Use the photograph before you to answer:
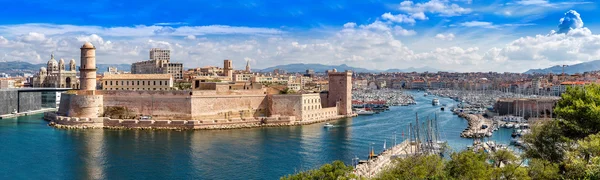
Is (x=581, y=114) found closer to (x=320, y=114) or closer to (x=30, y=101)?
(x=320, y=114)

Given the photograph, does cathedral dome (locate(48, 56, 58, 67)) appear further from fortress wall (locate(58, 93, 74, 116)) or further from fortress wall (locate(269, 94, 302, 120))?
fortress wall (locate(269, 94, 302, 120))

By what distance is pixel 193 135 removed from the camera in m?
26.3

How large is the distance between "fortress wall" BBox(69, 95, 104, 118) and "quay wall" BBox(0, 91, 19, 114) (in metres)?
8.23

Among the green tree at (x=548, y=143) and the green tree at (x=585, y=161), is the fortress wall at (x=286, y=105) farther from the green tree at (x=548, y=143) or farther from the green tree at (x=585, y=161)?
the green tree at (x=585, y=161)

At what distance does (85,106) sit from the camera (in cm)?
3005

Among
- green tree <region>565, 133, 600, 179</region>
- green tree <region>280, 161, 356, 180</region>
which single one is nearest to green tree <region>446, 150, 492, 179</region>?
green tree <region>565, 133, 600, 179</region>

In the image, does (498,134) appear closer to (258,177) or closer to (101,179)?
(258,177)

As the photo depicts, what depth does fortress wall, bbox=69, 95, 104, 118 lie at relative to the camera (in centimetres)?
3002

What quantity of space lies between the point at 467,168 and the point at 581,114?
4.79 meters

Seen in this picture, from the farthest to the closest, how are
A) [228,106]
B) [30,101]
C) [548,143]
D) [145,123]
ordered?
[30,101] < [228,106] < [145,123] < [548,143]

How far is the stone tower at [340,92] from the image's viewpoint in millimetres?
38703

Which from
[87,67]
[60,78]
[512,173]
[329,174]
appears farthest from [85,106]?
[60,78]

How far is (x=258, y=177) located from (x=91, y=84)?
1915cm

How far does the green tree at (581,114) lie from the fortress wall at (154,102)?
864 inches
